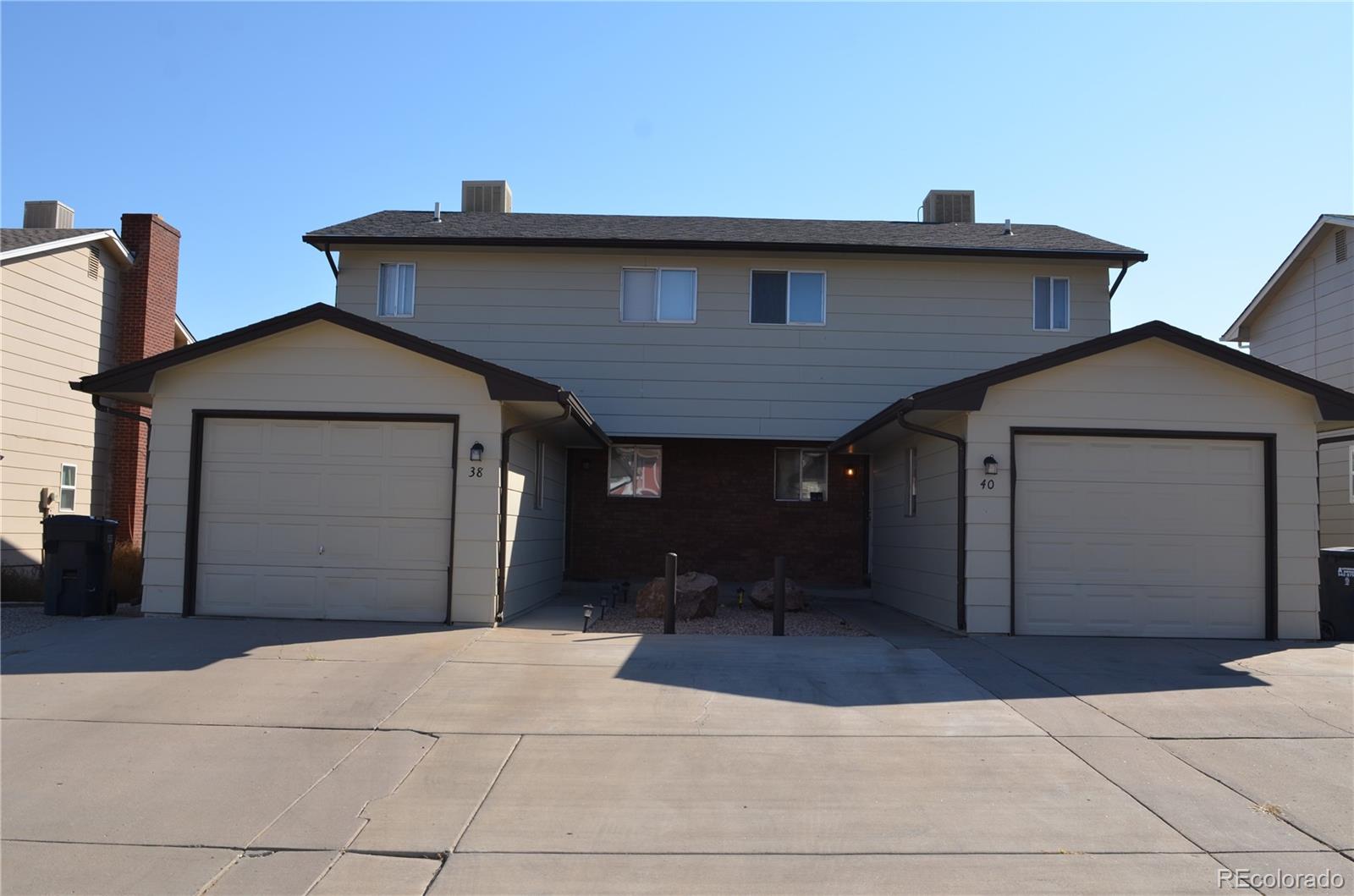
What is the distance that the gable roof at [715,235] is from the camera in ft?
55.7

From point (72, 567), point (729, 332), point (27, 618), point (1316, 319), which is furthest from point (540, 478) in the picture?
point (1316, 319)

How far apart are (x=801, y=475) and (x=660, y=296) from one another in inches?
165

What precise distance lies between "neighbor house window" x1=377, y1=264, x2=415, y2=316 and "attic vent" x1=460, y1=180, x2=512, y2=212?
296 centimetres

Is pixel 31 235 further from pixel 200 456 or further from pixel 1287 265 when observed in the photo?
pixel 1287 265

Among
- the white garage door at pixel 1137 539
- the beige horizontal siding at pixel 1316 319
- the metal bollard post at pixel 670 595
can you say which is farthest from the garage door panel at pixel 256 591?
the beige horizontal siding at pixel 1316 319

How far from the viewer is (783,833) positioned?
5.83m

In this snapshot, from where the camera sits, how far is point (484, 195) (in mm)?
20109

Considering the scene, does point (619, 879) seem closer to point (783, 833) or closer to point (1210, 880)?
point (783, 833)

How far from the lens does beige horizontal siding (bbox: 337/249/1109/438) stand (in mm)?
17281

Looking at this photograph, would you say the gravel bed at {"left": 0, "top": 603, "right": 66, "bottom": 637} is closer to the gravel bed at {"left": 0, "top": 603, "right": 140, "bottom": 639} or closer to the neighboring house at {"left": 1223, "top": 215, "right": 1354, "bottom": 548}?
the gravel bed at {"left": 0, "top": 603, "right": 140, "bottom": 639}

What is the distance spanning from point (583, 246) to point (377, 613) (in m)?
7.50

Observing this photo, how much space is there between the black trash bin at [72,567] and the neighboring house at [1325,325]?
18405mm

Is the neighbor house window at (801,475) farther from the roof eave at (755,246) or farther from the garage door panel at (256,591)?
the garage door panel at (256,591)

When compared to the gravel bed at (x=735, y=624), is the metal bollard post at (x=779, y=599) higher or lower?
higher
